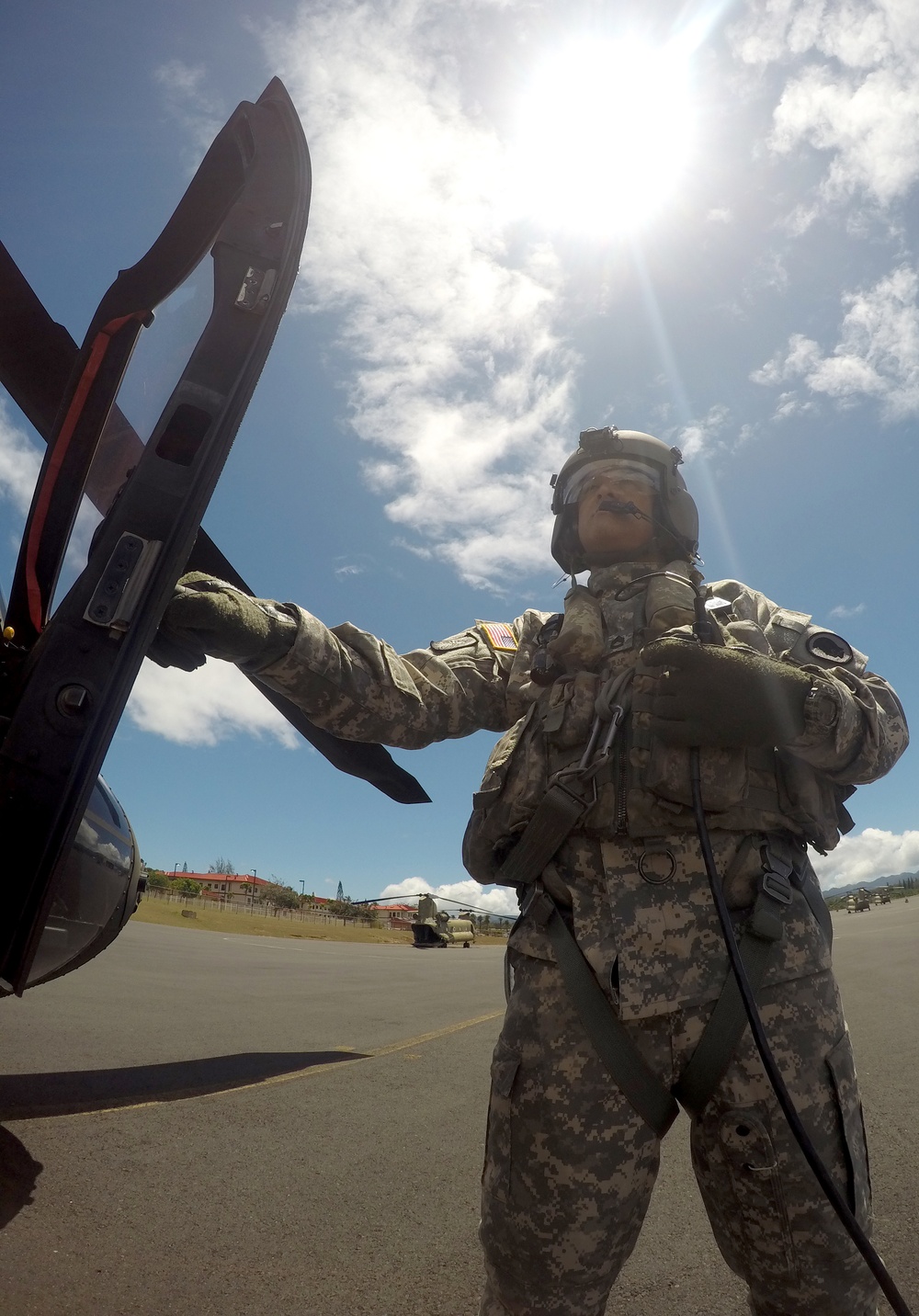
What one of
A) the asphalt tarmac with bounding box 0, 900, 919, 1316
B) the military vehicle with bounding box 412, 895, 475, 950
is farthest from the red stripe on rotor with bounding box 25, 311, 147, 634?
the military vehicle with bounding box 412, 895, 475, 950

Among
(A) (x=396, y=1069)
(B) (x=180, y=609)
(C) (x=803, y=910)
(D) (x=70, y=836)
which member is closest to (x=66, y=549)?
(B) (x=180, y=609)

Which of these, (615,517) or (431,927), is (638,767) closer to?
(615,517)

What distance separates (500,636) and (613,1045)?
1347mm

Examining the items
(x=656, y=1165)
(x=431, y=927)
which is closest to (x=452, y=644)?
(x=656, y=1165)

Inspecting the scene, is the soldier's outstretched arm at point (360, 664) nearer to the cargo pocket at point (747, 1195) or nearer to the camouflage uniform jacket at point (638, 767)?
the camouflage uniform jacket at point (638, 767)

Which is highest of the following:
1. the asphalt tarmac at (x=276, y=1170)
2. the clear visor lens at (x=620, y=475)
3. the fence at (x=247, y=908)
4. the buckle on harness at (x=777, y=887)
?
the fence at (x=247, y=908)

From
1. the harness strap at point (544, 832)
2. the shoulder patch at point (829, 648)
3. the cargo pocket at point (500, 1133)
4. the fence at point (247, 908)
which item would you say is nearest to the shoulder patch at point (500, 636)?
the harness strap at point (544, 832)

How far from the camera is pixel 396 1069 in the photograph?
4188 mm

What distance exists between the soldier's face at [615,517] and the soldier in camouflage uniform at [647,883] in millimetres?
254

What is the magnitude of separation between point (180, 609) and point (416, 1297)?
6.51 ft

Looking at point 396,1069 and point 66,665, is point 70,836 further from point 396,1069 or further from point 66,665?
point 396,1069

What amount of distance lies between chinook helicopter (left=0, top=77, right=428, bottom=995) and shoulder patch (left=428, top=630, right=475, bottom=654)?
567 mm

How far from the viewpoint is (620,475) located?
2.70 meters

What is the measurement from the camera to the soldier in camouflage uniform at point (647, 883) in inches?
62.1
